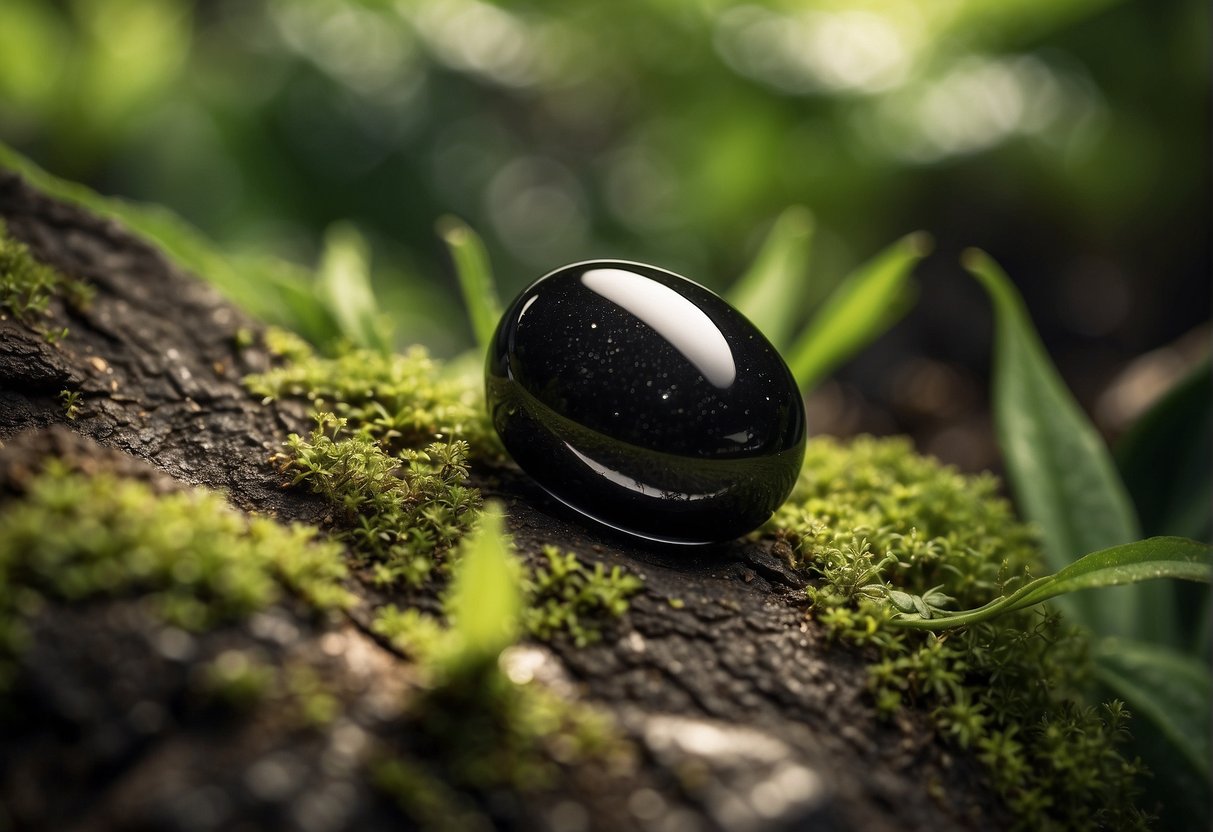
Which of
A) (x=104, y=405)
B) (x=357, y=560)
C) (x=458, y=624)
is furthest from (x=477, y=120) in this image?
(x=458, y=624)

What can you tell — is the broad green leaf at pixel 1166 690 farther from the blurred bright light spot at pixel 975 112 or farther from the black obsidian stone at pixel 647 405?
the blurred bright light spot at pixel 975 112

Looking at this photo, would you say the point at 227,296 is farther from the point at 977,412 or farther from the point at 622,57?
the point at 977,412

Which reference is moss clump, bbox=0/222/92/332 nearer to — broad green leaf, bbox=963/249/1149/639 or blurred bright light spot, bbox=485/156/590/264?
broad green leaf, bbox=963/249/1149/639

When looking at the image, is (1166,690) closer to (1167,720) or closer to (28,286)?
(1167,720)

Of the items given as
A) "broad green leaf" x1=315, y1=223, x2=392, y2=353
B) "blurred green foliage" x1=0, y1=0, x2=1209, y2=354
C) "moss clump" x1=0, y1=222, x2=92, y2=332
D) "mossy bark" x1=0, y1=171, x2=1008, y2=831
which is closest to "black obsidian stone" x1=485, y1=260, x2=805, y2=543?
"mossy bark" x1=0, y1=171, x2=1008, y2=831

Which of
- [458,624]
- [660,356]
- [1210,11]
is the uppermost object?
[1210,11]
